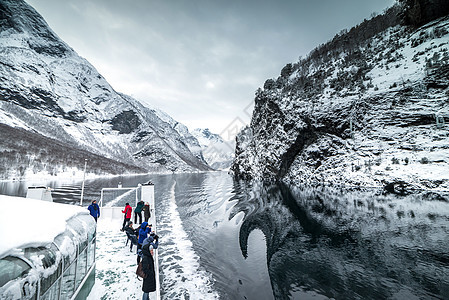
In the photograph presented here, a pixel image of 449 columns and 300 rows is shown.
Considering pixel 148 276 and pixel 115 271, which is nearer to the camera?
pixel 148 276

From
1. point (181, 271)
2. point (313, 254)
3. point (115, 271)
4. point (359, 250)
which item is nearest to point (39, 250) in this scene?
point (115, 271)

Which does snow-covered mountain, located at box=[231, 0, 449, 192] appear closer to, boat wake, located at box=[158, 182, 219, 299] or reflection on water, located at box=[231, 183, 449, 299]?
reflection on water, located at box=[231, 183, 449, 299]

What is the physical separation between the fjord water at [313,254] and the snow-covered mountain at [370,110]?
11323mm

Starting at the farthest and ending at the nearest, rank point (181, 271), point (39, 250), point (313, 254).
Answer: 1. point (313, 254)
2. point (181, 271)
3. point (39, 250)

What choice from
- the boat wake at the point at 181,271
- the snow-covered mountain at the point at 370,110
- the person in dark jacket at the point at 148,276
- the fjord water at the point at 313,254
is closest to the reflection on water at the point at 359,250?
the fjord water at the point at 313,254

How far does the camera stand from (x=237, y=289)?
8164 millimetres

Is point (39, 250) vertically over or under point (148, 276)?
over

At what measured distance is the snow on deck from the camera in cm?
723

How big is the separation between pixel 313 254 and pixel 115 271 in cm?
1025

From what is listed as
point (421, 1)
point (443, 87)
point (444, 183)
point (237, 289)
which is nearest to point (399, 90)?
point (443, 87)

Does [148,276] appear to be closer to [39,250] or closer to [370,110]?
A: [39,250]

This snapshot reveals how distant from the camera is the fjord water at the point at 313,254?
7867 millimetres

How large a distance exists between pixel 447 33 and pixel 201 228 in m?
52.4

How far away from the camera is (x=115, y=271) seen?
28.7 feet
